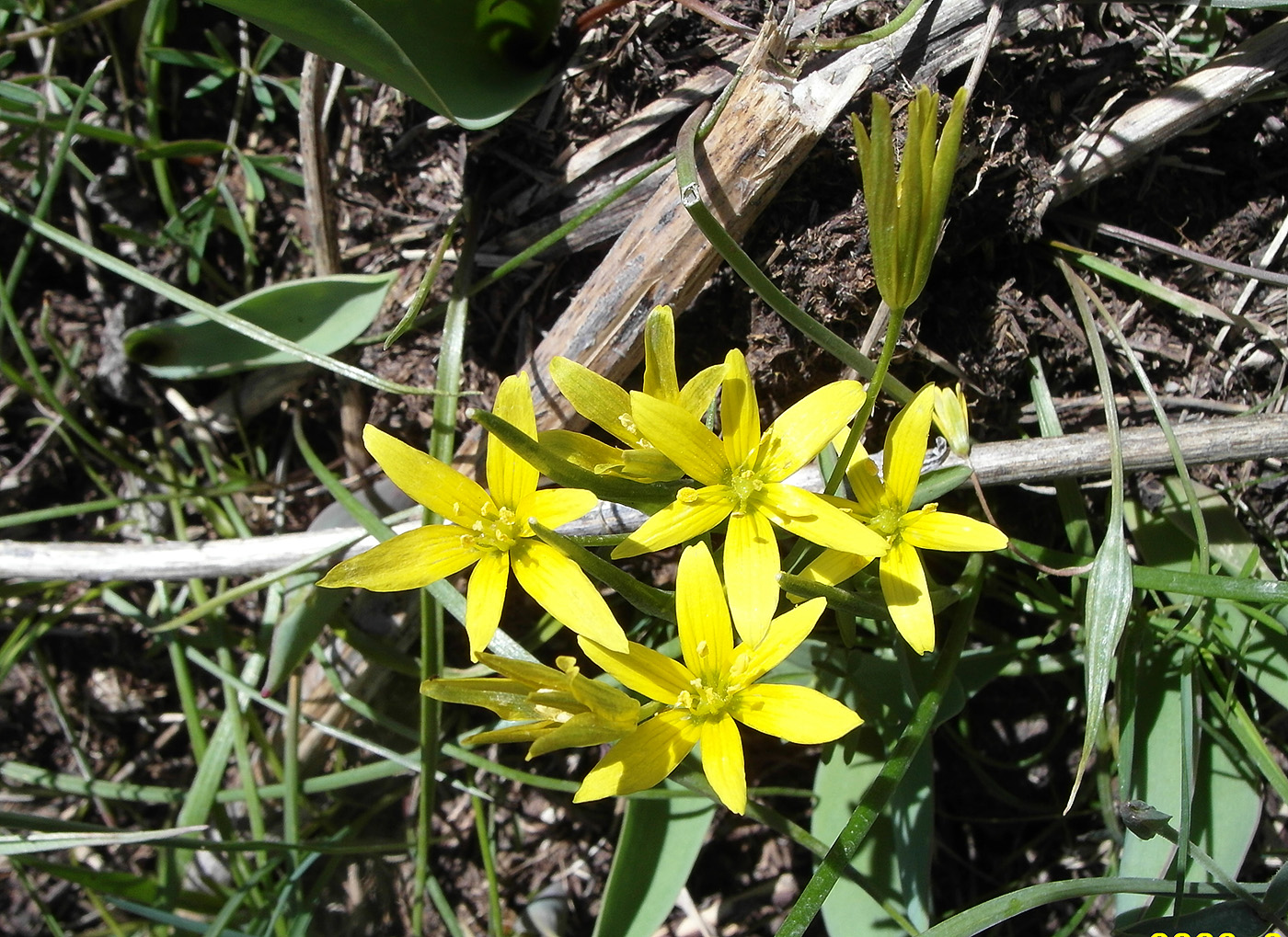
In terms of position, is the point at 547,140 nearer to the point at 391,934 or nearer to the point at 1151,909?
the point at 1151,909

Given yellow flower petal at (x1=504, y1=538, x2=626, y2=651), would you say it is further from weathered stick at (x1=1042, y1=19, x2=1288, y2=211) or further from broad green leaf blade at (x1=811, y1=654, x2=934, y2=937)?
weathered stick at (x1=1042, y1=19, x2=1288, y2=211)

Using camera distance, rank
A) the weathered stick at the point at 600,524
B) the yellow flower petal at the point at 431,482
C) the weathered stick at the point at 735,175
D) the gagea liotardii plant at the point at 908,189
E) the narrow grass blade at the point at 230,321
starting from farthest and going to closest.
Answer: the narrow grass blade at the point at 230,321, the weathered stick at the point at 600,524, the weathered stick at the point at 735,175, the yellow flower petal at the point at 431,482, the gagea liotardii plant at the point at 908,189

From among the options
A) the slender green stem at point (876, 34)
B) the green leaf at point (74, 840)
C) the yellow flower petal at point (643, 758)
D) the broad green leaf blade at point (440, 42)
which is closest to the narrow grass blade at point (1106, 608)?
the yellow flower petal at point (643, 758)

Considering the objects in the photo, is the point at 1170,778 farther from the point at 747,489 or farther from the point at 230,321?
the point at 230,321

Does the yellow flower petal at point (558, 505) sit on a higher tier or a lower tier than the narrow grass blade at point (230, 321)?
lower

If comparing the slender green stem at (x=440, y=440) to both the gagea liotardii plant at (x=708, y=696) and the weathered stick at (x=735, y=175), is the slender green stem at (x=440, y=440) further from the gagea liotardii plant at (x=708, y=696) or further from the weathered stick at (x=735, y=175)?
the gagea liotardii plant at (x=708, y=696)

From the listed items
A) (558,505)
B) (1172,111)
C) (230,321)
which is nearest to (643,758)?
(558,505)

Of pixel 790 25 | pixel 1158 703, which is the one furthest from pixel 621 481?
pixel 1158 703
